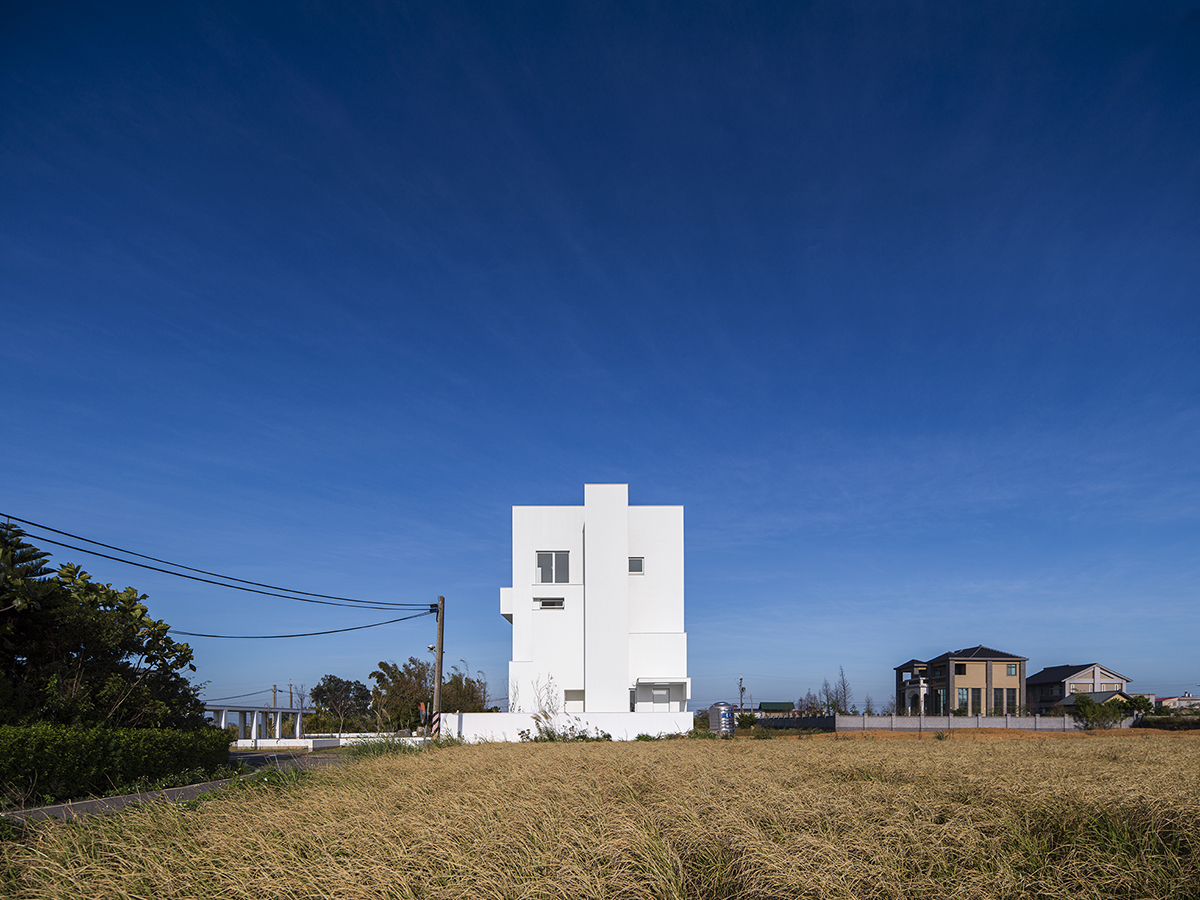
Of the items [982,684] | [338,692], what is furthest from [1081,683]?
[338,692]

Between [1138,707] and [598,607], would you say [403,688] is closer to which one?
[598,607]

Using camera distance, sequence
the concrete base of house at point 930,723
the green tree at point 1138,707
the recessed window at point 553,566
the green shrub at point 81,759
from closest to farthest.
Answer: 1. the green shrub at point 81,759
2. the recessed window at point 553,566
3. the concrete base of house at point 930,723
4. the green tree at point 1138,707

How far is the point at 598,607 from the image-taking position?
3225 cm

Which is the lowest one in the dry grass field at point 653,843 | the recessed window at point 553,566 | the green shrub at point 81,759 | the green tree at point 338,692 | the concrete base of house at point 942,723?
the green tree at point 338,692

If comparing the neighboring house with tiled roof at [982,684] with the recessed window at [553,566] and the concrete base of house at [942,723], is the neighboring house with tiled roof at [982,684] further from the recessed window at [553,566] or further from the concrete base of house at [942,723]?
the recessed window at [553,566]

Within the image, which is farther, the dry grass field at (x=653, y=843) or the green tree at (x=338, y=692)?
the green tree at (x=338, y=692)

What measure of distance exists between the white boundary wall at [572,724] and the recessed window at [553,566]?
244 inches

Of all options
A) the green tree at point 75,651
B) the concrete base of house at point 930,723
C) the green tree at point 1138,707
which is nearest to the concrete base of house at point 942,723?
the concrete base of house at point 930,723

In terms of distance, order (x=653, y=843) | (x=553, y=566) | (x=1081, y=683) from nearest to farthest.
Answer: (x=653, y=843)
(x=553, y=566)
(x=1081, y=683)

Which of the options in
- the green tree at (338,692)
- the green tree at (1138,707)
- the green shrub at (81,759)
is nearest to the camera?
the green shrub at (81,759)

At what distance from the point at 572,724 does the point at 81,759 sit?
17.4m

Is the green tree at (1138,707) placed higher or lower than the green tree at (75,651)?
lower

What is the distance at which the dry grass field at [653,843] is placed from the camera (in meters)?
5.31

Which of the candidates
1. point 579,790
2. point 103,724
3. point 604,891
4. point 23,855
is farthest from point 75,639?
point 604,891
